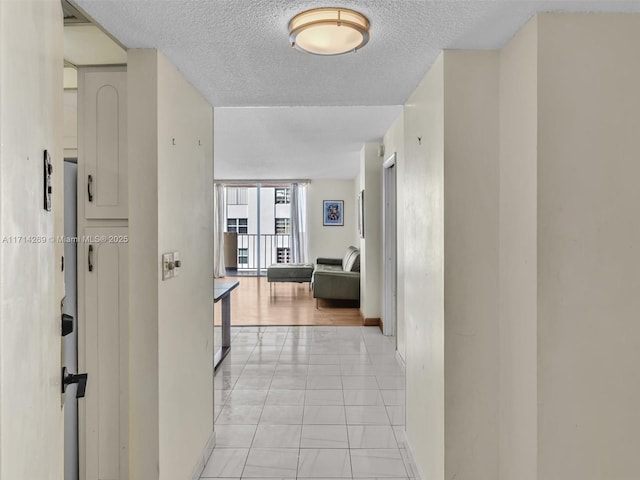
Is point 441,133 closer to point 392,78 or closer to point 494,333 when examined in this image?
point 392,78

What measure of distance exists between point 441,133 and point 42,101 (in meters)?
1.45

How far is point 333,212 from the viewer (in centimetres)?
978

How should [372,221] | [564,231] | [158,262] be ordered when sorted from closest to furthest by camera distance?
1. [564,231]
2. [158,262]
3. [372,221]

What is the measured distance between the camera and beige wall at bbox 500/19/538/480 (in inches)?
59.0

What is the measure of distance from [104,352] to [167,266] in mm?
519

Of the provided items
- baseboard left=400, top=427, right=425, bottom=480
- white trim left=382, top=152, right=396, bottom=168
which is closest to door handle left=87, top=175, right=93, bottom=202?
baseboard left=400, top=427, right=425, bottom=480

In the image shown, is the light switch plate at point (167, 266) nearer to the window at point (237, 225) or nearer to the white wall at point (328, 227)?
the white wall at point (328, 227)

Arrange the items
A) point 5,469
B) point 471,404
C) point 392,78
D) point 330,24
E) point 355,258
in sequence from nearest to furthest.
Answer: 1. point 5,469
2. point 330,24
3. point 471,404
4. point 392,78
5. point 355,258

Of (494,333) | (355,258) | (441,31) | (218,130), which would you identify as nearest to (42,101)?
(441,31)

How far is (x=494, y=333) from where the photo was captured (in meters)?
1.80

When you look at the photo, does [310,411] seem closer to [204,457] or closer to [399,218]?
[204,457]

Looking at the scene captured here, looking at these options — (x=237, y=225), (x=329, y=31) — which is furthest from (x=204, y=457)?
(x=237, y=225)

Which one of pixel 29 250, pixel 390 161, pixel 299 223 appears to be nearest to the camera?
pixel 29 250

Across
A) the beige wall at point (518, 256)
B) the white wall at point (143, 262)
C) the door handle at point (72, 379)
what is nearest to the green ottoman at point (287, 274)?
the white wall at point (143, 262)
